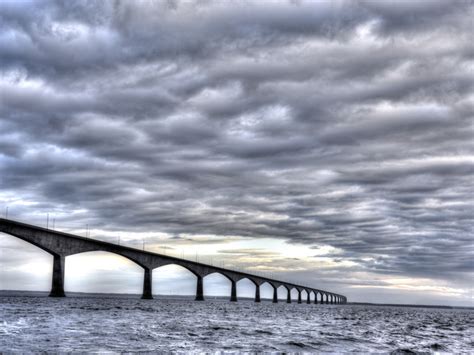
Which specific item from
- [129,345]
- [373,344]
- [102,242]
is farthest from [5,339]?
[102,242]

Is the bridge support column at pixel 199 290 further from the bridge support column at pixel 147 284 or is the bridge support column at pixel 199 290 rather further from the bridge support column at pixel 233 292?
the bridge support column at pixel 233 292

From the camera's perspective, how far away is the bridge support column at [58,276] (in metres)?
89.4

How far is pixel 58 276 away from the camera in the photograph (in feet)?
297

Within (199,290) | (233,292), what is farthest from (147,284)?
(233,292)

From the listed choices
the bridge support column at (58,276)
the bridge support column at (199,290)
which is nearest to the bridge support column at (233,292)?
the bridge support column at (199,290)

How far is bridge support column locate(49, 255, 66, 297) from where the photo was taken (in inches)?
3519

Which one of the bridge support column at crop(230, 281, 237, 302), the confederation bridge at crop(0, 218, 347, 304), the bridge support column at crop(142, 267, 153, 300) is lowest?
the bridge support column at crop(230, 281, 237, 302)

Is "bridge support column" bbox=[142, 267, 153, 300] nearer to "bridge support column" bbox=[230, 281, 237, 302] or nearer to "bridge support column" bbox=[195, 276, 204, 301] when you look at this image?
"bridge support column" bbox=[195, 276, 204, 301]

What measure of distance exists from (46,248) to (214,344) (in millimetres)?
71469

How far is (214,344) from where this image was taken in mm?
22406

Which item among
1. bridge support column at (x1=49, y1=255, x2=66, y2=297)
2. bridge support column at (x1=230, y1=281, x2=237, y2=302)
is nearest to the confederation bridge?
bridge support column at (x1=49, y1=255, x2=66, y2=297)

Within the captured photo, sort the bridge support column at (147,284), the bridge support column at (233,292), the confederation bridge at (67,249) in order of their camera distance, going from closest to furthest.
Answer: the confederation bridge at (67,249), the bridge support column at (147,284), the bridge support column at (233,292)

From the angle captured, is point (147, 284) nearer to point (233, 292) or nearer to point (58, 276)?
point (58, 276)

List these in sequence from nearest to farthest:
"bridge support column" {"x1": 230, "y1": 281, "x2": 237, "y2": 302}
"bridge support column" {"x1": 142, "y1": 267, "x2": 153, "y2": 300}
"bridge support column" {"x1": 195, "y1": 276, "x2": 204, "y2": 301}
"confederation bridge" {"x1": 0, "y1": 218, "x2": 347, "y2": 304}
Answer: "confederation bridge" {"x1": 0, "y1": 218, "x2": 347, "y2": 304}
"bridge support column" {"x1": 142, "y1": 267, "x2": 153, "y2": 300}
"bridge support column" {"x1": 195, "y1": 276, "x2": 204, "y2": 301}
"bridge support column" {"x1": 230, "y1": 281, "x2": 237, "y2": 302}
